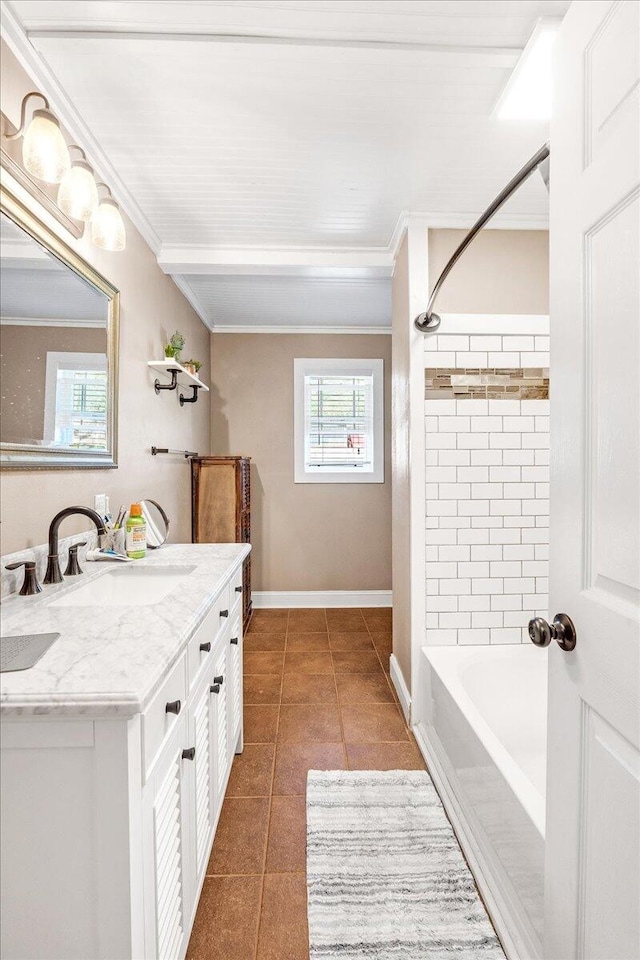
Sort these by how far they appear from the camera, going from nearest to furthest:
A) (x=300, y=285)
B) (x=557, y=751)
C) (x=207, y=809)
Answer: (x=557, y=751), (x=207, y=809), (x=300, y=285)

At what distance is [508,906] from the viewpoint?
4.48 feet

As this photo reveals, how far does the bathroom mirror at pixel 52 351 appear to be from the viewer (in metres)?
1.34

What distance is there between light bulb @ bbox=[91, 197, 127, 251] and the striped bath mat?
218 centimetres

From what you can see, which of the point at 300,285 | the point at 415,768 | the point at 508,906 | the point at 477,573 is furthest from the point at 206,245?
the point at 508,906

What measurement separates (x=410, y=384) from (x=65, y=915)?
214 centimetres

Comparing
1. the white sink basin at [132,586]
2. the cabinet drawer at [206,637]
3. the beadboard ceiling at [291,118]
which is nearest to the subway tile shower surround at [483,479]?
the beadboard ceiling at [291,118]

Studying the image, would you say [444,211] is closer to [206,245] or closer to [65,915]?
[206,245]

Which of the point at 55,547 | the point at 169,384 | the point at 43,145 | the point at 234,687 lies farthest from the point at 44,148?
the point at 234,687

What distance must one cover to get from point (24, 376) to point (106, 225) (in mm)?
651

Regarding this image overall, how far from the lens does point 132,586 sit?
5.83 ft

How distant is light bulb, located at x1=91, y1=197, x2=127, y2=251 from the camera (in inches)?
65.7

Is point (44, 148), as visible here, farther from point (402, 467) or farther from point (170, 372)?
point (402, 467)

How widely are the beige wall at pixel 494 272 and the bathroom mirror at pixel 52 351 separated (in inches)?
60.6

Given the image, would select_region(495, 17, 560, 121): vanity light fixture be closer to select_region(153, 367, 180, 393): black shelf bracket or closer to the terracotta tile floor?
select_region(153, 367, 180, 393): black shelf bracket
